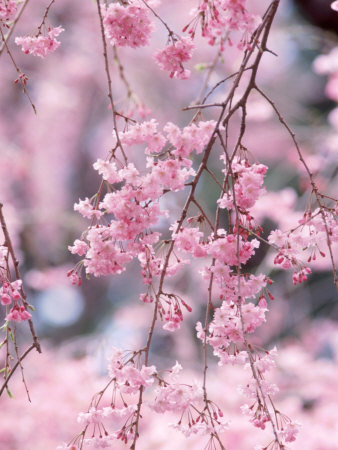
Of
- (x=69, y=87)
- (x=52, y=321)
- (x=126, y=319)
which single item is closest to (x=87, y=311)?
(x=52, y=321)

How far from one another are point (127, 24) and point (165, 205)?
2875mm

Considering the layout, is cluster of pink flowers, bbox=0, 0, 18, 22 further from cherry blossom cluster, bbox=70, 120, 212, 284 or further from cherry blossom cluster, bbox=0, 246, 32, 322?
cherry blossom cluster, bbox=0, 246, 32, 322

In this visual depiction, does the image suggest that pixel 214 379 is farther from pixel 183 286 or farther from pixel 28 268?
pixel 28 268

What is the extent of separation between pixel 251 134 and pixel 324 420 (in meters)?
4.82

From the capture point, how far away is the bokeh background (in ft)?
16.9

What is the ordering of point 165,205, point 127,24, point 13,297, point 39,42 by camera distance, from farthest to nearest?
1. point 165,205
2. point 39,42
3. point 127,24
4. point 13,297

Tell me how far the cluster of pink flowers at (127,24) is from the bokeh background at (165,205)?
2.12 metres

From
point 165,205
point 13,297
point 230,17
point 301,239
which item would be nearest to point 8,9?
point 230,17

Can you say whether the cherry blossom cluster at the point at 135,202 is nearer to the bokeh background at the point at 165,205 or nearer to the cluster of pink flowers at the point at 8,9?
the cluster of pink flowers at the point at 8,9

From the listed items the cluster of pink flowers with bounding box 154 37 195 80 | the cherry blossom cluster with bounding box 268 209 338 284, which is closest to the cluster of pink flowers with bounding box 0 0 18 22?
the cluster of pink flowers with bounding box 154 37 195 80

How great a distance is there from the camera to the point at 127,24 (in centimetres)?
166

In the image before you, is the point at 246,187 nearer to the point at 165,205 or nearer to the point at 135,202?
the point at 135,202

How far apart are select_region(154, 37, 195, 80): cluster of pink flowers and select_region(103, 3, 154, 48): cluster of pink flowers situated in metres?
0.07

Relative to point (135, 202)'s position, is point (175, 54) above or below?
above
